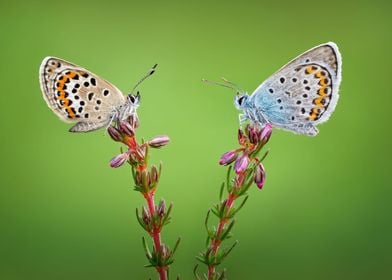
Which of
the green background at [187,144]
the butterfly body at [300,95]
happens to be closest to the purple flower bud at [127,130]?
the butterfly body at [300,95]

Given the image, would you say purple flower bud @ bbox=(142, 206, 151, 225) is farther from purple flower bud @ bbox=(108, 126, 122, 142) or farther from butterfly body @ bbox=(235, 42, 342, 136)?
butterfly body @ bbox=(235, 42, 342, 136)

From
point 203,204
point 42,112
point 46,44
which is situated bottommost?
point 203,204

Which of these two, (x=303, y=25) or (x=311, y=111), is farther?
(x=303, y=25)

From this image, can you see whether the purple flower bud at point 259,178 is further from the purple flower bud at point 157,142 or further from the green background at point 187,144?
the green background at point 187,144

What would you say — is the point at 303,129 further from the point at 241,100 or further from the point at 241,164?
the point at 241,164
